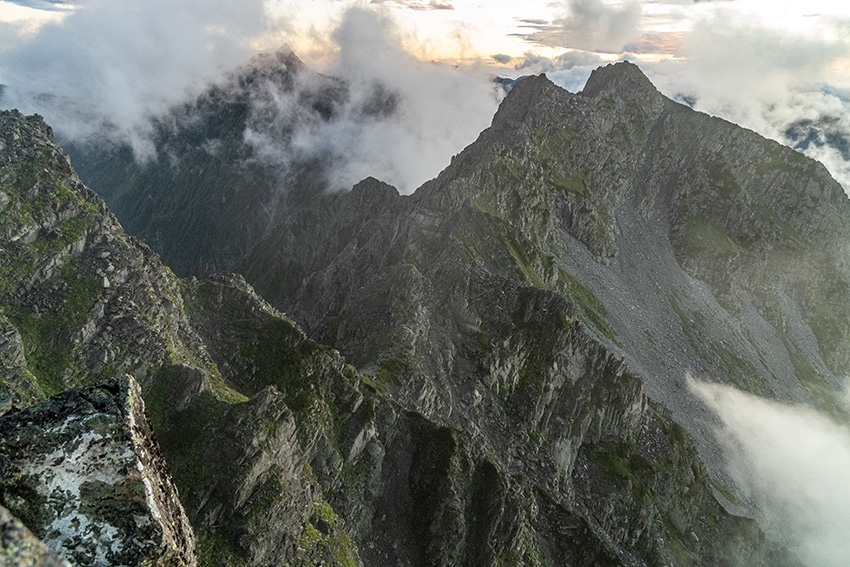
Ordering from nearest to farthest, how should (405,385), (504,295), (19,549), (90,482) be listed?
1. (19,549)
2. (90,482)
3. (405,385)
4. (504,295)

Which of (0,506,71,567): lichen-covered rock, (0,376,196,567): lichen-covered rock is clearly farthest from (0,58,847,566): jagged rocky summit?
(0,506,71,567): lichen-covered rock

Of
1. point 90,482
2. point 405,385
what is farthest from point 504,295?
point 90,482

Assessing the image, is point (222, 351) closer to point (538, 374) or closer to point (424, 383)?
point (424, 383)

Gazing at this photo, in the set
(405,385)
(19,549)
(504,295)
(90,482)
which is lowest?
(405,385)

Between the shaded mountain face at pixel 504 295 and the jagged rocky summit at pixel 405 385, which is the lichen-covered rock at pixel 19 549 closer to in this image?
the jagged rocky summit at pixel 405 385

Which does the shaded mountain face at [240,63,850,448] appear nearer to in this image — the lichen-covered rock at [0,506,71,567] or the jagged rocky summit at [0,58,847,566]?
the jagged rocky summit at [0,58,847,566]

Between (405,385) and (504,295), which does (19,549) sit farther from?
(504,295)

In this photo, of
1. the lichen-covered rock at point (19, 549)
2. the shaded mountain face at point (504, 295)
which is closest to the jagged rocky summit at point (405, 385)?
the shaded mountain face at point (504, 295)
